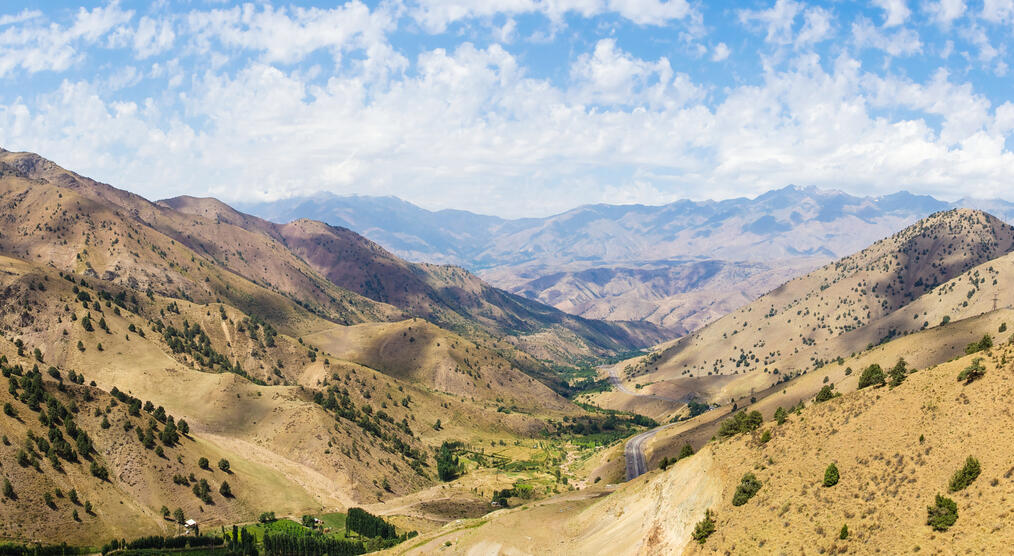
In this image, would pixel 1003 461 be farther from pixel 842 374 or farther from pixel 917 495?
pixel 842 374

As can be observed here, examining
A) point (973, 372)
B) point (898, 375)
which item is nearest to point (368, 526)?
point (898, 375)

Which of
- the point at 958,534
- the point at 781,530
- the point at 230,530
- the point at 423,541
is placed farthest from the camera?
the point at 230,530

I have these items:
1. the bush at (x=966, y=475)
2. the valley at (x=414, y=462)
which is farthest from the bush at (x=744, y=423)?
the bush at (x=966, y=475)

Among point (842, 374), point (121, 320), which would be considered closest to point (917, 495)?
point (842, 374)

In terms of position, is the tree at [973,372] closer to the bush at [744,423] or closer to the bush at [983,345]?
the bush at [983,345]

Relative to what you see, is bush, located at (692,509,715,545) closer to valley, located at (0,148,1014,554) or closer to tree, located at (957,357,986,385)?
valley, located at (0,148,1014,554)

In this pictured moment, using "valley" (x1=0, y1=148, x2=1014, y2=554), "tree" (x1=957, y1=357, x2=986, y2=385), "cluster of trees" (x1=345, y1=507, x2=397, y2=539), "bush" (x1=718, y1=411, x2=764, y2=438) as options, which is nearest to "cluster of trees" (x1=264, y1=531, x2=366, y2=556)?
"valley" (x1=0, y1=148, x2=1014, y2=554)

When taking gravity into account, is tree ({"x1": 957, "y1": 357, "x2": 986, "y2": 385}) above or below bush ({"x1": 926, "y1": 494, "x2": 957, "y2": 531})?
above

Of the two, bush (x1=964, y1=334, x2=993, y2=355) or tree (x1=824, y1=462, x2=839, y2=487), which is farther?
bush (x1=964, y1=334, x2=993, y2=355)
